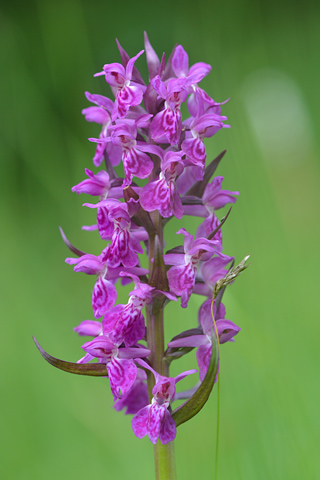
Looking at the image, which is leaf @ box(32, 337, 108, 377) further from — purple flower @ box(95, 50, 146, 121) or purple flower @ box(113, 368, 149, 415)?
purple flower @ box(95, 50, 146, 121)

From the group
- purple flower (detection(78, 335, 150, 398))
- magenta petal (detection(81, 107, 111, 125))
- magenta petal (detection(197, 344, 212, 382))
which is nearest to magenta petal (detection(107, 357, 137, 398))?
purple flower (detection(78, 335, 150, 398))

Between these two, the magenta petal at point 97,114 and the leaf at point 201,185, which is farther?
the magenta petal at point 97,114

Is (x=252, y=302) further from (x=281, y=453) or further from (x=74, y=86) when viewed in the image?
(x=74, y=86)

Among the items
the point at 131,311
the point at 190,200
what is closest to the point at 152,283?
the point at 131,311

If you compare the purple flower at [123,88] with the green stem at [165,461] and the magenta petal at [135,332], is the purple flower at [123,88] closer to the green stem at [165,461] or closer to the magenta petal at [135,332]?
the magenta petal at [135,332]

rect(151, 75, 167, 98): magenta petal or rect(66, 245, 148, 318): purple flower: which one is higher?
rect(151, 75, 167, 98): magenta petal

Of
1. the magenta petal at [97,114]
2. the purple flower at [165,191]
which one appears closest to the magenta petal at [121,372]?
the purple flower at [165,191]

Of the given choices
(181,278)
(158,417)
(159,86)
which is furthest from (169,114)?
(158,417)
